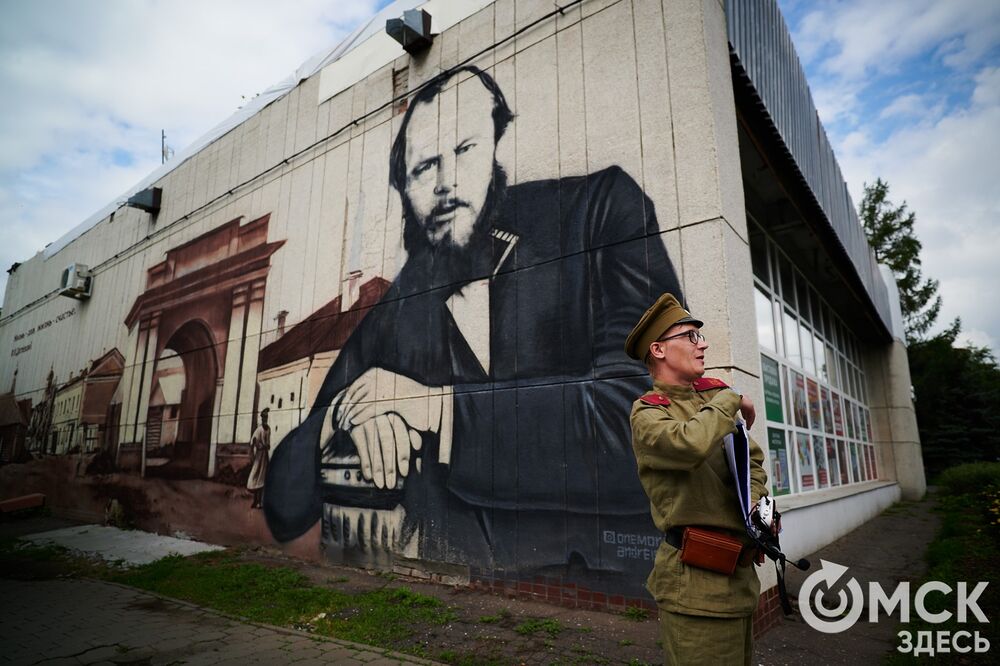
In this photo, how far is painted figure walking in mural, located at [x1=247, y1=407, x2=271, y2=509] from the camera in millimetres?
8258

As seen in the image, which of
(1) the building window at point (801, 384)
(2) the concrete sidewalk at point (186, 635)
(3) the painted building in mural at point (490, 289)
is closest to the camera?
(2) the concrete sidewalk at point (186, 635)

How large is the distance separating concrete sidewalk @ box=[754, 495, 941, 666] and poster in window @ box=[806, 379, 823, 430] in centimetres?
178

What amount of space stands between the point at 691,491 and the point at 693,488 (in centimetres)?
2

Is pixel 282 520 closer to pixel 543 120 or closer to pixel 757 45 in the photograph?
pixel 543 120

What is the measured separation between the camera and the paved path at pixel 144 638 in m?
3.98

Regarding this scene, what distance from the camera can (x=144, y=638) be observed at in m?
4.46

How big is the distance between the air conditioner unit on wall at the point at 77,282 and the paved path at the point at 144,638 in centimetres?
1068

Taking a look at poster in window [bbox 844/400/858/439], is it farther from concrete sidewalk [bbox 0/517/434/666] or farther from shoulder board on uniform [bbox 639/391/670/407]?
shoulder board on uniform [bbox 639/391/670/407]

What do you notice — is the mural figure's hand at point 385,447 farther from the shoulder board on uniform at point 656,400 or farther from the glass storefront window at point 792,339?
the glass storefront window at point 792,339

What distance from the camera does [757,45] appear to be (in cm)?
626

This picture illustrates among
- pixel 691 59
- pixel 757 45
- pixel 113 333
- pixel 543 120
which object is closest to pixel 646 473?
pixel 691 59

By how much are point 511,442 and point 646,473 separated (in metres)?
3.34
